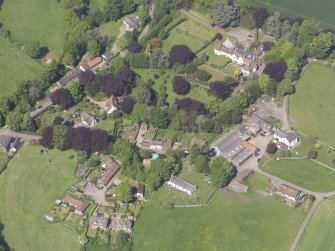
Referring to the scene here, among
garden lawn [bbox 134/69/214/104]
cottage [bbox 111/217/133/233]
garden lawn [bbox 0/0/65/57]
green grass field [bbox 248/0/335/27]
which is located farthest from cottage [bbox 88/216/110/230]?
green grass field [bbox 248/0/335/27]

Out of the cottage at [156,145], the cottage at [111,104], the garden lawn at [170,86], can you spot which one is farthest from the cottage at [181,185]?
the cottage at [111,104]

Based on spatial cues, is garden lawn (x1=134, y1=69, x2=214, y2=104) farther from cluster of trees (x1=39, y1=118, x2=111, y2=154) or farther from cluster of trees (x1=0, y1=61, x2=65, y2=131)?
cluster of trees (x1=39, y1=118, x2=111, y2=154)

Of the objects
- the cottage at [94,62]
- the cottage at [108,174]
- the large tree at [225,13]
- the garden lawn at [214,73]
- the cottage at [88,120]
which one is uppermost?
the large tree at [225,13]

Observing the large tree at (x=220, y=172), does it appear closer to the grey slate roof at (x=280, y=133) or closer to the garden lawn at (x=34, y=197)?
the grey slate roof at (x=280, y=133)

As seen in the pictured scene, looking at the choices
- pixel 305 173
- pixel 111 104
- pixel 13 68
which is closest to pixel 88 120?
pixel 111 104

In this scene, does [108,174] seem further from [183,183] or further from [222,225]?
[222,225]

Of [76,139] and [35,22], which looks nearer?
[76,139]
